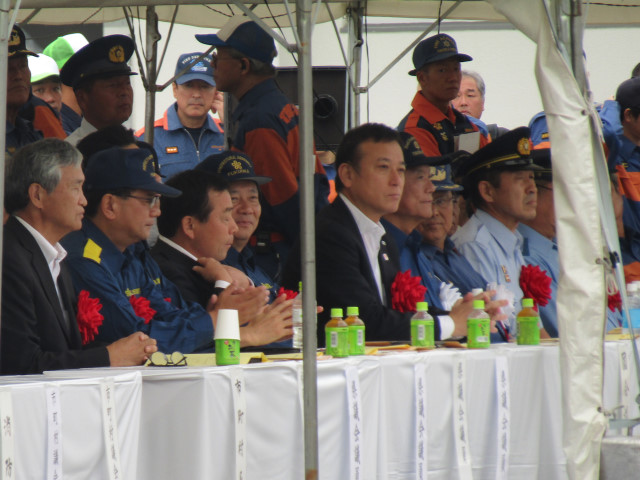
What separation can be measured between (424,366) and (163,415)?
1.24 meters

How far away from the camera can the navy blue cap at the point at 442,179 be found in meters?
6.00

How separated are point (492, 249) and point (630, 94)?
2.24 meters

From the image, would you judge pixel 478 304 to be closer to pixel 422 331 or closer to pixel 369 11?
pixel 422 331

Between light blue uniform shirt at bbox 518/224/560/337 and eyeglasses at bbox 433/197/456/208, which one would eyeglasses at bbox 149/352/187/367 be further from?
light blue uniform shirt at bbox 518/224/560/337

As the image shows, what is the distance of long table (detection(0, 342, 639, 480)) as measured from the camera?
3.37 m

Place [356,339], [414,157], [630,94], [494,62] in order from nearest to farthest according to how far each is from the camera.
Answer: [356,339], [414,157], [630,94], [494,62]

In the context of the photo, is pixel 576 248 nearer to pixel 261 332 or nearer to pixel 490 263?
pixel 261 332

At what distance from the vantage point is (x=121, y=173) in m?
4.71

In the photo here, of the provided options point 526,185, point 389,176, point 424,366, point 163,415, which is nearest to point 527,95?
point 526,185

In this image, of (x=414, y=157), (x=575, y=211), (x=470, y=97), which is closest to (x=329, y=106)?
(x=470, y=97)

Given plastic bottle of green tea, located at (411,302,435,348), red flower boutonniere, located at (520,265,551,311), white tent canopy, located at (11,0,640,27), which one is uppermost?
white tent canopy, located at (11,0,640,27)

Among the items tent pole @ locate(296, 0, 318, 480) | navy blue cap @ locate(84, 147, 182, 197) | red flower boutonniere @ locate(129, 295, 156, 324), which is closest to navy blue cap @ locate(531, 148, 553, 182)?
navy blue cap @ locate(84, 147, 182, 197)

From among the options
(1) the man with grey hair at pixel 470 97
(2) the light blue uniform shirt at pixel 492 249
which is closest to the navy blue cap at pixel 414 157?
(2) the light blue uniform shirt at pixel 492 249

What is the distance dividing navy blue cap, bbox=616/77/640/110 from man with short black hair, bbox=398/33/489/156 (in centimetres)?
101
